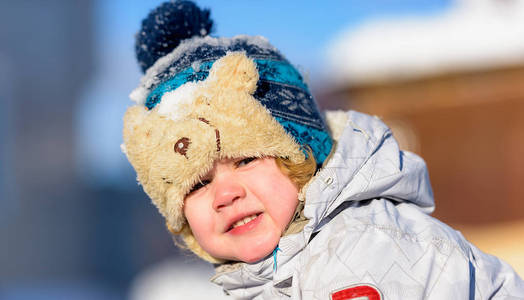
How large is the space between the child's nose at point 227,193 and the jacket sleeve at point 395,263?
191 millimetres

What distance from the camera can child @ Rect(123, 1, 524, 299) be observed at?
1050mm

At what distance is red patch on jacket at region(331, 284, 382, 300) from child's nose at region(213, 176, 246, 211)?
0.96ft

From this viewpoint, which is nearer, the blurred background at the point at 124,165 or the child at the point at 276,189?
the child at the point at 276,189

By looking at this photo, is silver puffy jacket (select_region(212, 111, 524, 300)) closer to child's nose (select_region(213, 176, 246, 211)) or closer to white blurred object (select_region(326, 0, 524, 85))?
child's nose (select_region(213, 176, 246, 211))

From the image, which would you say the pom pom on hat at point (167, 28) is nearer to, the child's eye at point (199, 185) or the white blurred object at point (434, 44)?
the child's eye at point (199, 185)

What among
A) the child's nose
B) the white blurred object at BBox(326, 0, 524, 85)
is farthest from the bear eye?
the white blurred object at BBox(326, 0, 524, 85)

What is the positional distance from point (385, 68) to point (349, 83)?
34cm

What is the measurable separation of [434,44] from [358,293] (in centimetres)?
391

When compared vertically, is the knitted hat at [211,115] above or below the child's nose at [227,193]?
above

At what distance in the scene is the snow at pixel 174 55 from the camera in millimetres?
1275

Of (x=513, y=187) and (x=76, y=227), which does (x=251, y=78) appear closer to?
(x=513, y=187)

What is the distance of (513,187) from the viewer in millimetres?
4254

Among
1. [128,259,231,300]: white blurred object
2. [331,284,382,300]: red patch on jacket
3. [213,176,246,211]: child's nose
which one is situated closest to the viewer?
[331,284,382,300]: red patch on jacket

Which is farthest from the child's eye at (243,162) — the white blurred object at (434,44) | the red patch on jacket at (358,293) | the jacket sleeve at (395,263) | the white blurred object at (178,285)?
the white blurred object at (434,44)
